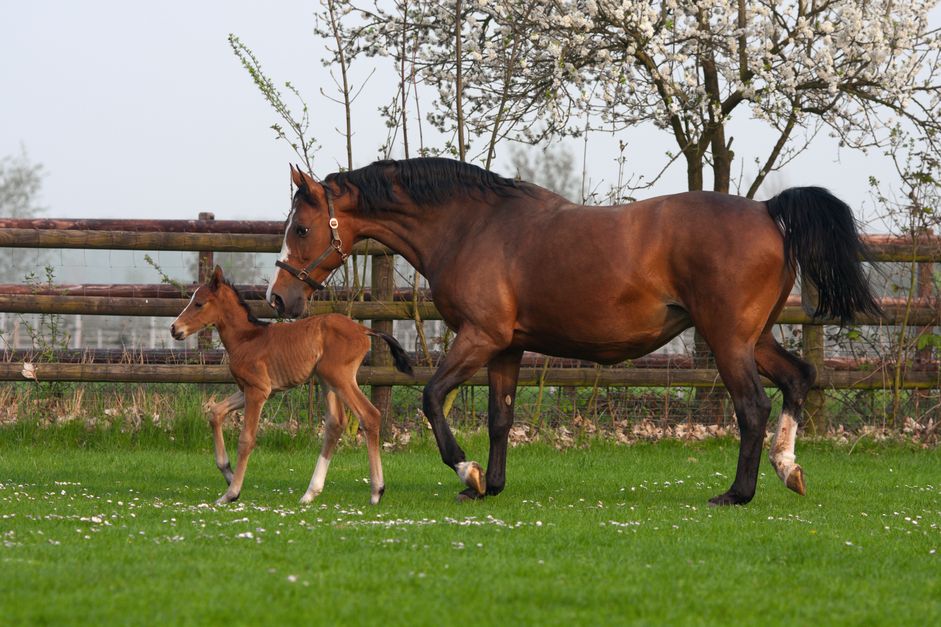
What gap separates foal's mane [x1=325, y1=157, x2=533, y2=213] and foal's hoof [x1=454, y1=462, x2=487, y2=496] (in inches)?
76.0

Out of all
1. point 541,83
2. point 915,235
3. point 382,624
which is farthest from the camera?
point 541,83

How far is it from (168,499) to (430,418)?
187 cm

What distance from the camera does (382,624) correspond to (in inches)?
178

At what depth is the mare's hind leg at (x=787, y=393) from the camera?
8656mm

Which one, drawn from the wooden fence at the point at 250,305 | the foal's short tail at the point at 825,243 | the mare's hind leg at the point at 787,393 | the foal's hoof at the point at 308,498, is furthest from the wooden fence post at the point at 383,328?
the foal's short tail at the point at 825,243

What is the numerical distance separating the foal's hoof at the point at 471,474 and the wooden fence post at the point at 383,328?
4247mm

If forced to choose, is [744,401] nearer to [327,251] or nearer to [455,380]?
[455,380]

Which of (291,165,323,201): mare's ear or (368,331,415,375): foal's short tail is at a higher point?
(291,165,323,201): mare's ear

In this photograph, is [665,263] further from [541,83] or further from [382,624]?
[541,83]

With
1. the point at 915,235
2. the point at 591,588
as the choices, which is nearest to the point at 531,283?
the point at 591,588

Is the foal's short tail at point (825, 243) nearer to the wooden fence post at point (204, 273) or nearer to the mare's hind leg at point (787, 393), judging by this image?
the mare's hind leg at point (787, 393)

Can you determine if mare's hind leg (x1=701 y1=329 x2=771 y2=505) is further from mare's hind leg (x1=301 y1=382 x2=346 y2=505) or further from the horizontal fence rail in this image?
the horizontal fence rail

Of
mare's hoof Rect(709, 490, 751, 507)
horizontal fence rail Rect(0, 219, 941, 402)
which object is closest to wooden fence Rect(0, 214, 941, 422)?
horizontal fence rail Rect(0, 219, 941, 402)

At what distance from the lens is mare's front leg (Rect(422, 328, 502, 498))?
8.44 m
